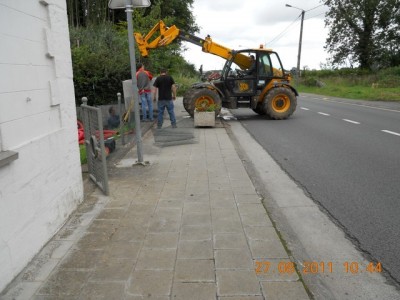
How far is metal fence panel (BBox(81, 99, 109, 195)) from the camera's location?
4876mm

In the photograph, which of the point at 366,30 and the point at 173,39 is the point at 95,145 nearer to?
the point at 173,39

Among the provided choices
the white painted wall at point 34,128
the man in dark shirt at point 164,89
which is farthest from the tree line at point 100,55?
the white painted wall at point 34,128

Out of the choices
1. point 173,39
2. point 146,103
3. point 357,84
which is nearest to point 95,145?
point 146,103

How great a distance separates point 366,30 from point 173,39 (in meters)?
41.7

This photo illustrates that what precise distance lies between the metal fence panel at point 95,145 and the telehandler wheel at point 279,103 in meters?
8.85

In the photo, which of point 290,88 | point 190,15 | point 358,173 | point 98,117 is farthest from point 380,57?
point 98,117

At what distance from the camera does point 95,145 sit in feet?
17.1

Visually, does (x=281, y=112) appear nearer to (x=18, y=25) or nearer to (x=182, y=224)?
(x=182, y=224)

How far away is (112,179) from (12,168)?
2.89m

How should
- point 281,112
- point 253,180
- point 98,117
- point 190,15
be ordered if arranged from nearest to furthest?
1. point 98,117
2. point 253,180
3. point 281,112
4. point 190,15

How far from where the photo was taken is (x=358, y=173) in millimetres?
6211

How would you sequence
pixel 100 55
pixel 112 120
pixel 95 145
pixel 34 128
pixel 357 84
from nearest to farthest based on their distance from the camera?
pixel 34 128, pixel 95 145, pixel 112 120, pixel 100 55, pixel 357 84

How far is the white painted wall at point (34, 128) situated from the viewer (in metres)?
3.02

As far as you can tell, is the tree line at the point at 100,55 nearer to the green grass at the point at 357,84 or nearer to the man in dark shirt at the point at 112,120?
the man in dark shirt at the point at 112,120
